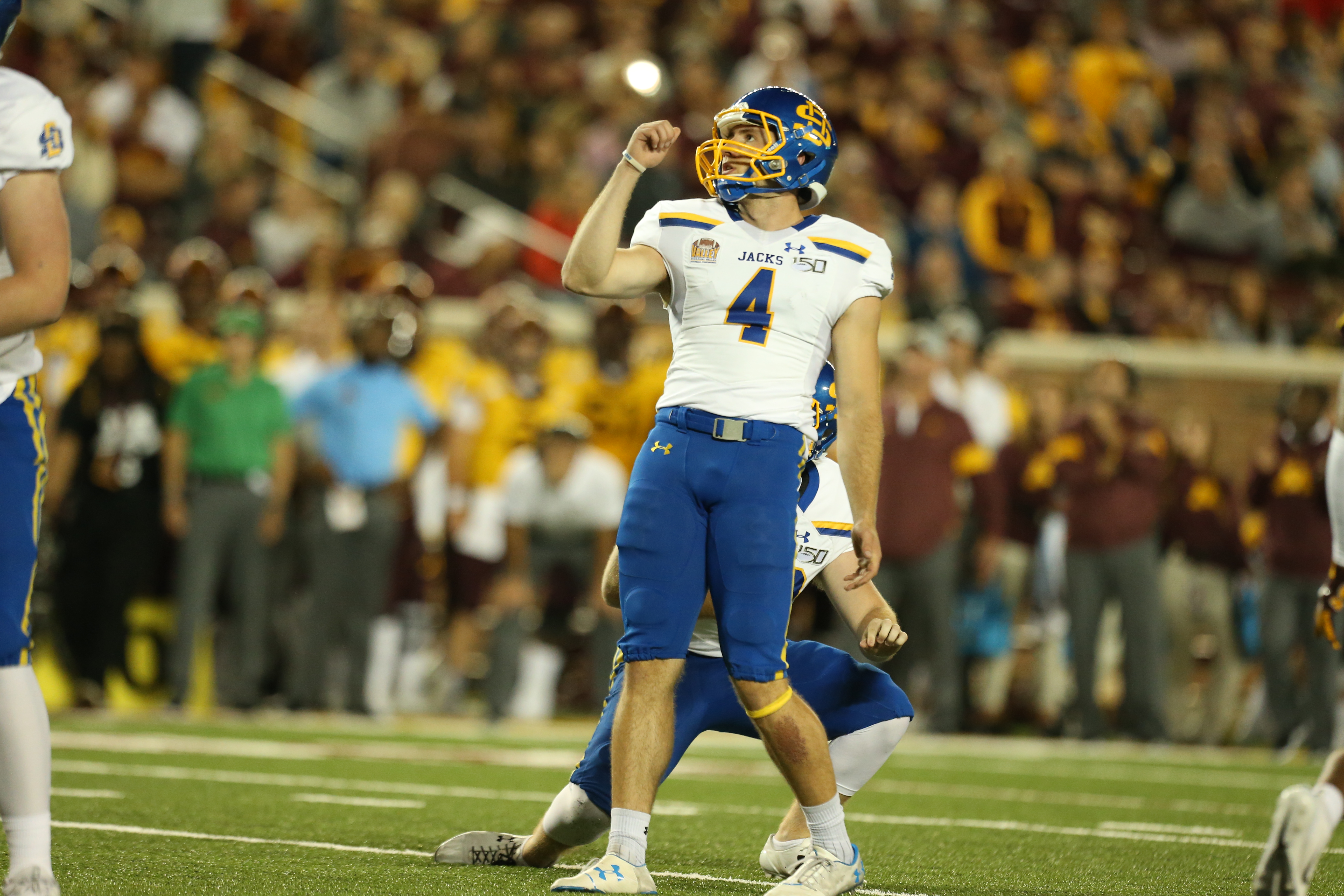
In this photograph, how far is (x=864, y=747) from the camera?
5008 millimetres

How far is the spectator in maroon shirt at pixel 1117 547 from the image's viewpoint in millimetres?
10703

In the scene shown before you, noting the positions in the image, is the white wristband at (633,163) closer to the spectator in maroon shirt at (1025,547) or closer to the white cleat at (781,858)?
the white cleat at (781,858)

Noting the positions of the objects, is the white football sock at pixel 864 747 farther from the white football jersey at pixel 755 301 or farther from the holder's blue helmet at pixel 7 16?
the holder's blue helmet at pixel 7 16

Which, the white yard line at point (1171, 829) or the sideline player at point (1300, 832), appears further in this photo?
the white yard line at point (1171, 829)

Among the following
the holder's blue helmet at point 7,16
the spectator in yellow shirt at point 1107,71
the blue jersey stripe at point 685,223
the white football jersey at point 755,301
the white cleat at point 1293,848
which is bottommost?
the white cleat at point 1293,848

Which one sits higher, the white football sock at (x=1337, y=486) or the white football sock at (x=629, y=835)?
the white football sock at (x=1337, y=486)

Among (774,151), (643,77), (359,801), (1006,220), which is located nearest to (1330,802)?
(774,151)

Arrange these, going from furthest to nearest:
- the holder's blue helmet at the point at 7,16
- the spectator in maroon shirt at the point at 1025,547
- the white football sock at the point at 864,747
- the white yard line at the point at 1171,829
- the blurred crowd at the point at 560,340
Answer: the spectator in maroon shirt at the point at 1025,547, the blurred crowd at the point at 560,340, the white yard line at the point at 1171,829, the white football sock at the point at 864,747, the holder's blue helmet at the point at 7,16

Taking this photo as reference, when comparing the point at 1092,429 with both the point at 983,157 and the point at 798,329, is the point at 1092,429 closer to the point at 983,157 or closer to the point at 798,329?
the point at 983,157

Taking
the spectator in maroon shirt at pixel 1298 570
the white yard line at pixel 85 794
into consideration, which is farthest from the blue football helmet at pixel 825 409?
the spectator in maroon shirt at pixel 1298 570

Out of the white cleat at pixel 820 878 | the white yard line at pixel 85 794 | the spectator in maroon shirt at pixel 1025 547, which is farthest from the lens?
the spectator in maroon shirt at pixel 1025 547

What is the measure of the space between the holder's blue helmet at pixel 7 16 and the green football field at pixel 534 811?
1839mm

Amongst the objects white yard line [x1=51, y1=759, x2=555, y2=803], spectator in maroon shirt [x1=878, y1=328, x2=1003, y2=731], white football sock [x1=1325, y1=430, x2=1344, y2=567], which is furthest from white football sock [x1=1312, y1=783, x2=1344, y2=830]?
spectator in maroon shirt [x1=878, y1=328, x2=1003, y2=731]

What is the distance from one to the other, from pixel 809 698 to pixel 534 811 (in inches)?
69.8
